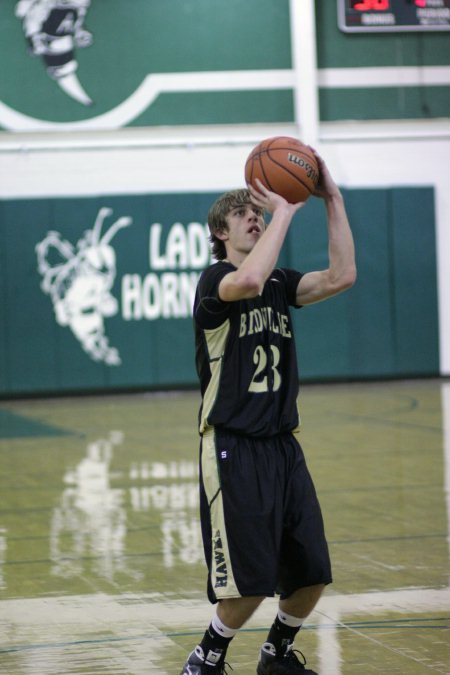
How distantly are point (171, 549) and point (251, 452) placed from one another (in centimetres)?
273

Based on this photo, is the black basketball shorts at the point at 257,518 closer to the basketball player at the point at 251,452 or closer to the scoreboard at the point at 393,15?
the basketball player at the point at 251,452

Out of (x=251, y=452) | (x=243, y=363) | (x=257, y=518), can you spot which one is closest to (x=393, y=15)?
(x=243, y=363)

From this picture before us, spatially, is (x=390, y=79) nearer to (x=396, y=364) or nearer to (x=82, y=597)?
(x=396, y=364)

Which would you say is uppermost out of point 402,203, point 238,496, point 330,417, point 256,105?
point 256,105

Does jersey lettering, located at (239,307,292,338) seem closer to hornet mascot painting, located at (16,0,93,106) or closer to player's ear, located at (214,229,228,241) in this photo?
player's ear, located at (214,229,228,241)

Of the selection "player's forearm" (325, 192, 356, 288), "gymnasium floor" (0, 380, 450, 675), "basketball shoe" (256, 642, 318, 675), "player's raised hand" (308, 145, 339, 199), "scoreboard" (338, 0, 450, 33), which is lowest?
"gymnasium floor" (0, 380, 450, 675)

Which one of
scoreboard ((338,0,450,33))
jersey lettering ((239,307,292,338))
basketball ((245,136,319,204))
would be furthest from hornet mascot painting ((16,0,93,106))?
jersey lettering ((239,307,292,338))

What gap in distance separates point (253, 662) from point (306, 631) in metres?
0.46

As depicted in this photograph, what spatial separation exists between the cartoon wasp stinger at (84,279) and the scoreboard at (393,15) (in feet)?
13.4

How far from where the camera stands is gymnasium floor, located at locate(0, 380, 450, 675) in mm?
4523

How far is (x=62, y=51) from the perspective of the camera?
16.2 meters

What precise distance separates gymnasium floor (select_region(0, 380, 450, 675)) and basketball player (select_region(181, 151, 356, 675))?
0.46m

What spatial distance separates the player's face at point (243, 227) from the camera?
405cm

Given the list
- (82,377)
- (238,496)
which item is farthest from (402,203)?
(238,496)
